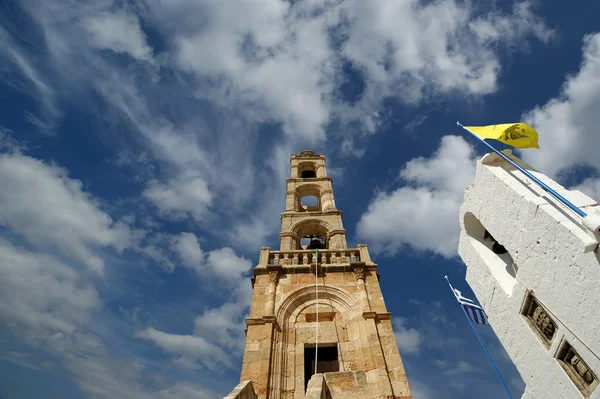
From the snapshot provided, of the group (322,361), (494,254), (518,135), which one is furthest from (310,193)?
(518,135)

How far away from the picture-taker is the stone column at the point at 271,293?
11039 millimetres

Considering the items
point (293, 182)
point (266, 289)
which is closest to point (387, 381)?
point (266, 289)

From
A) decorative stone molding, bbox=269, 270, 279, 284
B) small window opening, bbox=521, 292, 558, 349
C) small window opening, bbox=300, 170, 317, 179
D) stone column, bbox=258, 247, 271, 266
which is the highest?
small window opening, bbox=300, 170, 317, 179

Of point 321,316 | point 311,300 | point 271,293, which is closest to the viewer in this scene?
point 321,316

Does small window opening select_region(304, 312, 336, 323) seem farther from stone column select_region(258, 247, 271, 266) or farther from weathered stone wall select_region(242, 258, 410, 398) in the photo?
stone column select_region(258, 247, 271, 266)

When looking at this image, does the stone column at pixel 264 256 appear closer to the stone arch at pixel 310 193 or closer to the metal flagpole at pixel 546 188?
the stone arch at pixel 310 193

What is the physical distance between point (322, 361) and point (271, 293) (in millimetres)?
2820

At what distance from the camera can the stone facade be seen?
6.00m

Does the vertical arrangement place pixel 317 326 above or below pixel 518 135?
below

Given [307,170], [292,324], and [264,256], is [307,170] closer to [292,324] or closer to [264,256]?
[264,256]

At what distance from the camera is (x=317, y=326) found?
10523mm

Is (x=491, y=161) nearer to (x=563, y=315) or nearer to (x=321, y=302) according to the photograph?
(x=563, y=315)

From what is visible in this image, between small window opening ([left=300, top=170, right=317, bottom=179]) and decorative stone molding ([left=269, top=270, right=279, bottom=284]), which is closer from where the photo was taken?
decorative stone molding ([left=269, top=270, right=279, bottom=284])

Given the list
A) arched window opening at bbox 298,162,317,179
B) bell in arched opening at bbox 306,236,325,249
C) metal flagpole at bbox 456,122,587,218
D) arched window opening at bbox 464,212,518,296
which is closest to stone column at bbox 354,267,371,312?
bell in arched opening at bbox 306,236,325,249
